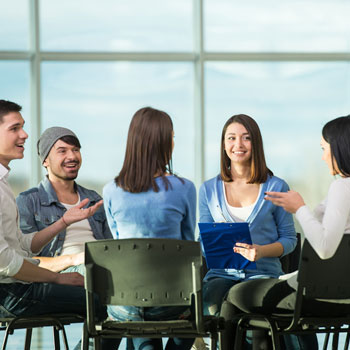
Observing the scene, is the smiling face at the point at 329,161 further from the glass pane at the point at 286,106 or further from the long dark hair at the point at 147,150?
the glass pane at the point at 286,106

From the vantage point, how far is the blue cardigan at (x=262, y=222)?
3617 mm

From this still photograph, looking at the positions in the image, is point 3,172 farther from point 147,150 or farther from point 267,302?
point 267,302

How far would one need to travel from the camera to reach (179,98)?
808 cm

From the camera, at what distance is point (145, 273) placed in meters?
2.80

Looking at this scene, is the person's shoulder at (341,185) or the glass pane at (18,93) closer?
the person's shoulder at (341,185)

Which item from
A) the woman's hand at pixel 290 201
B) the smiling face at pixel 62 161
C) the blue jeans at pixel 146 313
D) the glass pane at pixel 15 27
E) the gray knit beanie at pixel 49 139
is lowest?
the blue jeans at pixel 146 313

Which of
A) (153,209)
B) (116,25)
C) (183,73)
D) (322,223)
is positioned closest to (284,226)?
(322,223)

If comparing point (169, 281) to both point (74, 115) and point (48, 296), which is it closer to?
point (48, 296)

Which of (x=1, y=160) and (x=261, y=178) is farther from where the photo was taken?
(x=261, y=178)

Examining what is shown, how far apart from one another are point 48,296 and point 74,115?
5.04m

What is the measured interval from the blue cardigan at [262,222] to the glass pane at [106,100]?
420 centimetres

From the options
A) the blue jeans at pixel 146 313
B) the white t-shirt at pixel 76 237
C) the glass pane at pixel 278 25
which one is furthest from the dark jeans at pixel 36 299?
the glass pane at pixel 278 25

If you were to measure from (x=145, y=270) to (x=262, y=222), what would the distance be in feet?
3.44

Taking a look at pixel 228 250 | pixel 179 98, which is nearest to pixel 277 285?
pixel 228 250
